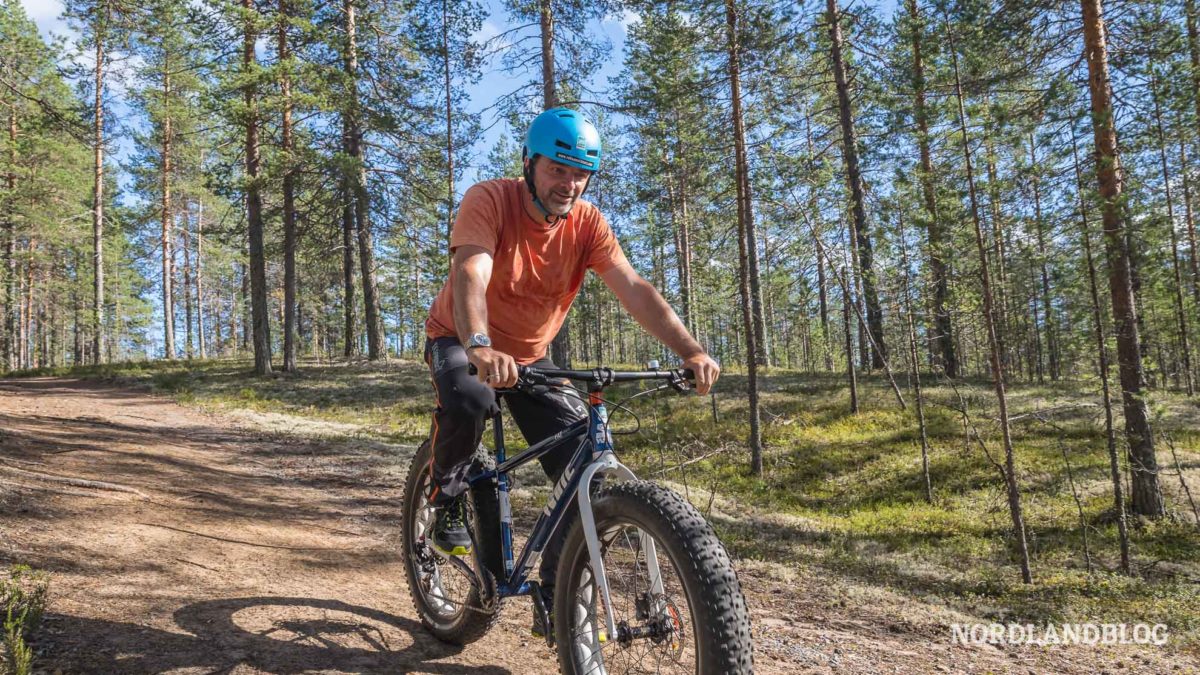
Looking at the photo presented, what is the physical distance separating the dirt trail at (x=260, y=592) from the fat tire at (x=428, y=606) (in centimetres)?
10

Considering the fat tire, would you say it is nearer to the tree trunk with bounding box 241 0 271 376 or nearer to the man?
the man

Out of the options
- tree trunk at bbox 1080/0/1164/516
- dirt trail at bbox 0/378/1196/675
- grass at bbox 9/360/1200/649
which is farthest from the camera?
tree trunk at bbox 1080/0/1164/516

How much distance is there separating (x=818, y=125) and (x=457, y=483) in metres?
23.1

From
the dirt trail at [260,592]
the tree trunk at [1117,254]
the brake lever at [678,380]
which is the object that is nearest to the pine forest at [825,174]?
the tree trunk at [1117,254]

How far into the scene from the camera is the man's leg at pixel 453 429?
3020 millimetres

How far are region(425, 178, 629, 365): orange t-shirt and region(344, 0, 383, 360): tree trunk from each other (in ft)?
58.8

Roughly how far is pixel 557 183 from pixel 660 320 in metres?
0.84

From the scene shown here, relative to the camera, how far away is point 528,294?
335 centimetres

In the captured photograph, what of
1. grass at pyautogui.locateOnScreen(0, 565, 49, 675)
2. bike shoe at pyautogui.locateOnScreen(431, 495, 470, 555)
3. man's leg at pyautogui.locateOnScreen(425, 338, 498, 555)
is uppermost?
man's leg at pyautogui.locateOnScreen(425, 338, 498, 555)

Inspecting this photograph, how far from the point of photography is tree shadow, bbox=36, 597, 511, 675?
115 inches

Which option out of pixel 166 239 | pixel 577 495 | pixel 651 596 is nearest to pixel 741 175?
pixel 577 495

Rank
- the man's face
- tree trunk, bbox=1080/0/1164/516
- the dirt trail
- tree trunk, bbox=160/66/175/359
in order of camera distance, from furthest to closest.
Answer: tree trunk, bbox=160/66/175/359 < tree trunk, bbox=1080/0/1164/516 < the dirt trail < the man's face

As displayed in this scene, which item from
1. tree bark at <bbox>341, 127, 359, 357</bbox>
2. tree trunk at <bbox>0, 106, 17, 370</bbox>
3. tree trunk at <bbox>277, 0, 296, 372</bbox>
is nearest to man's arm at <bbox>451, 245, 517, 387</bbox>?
tree trunk at <bbox>277, 0, 296, 372</bbox>

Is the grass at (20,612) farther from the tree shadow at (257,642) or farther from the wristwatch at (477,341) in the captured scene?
the wristwatch at (477,341)
